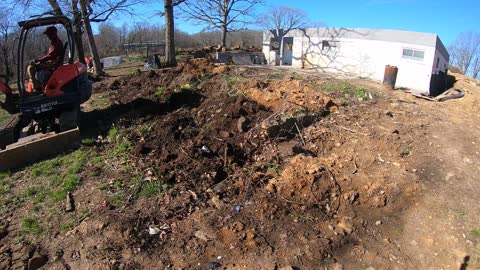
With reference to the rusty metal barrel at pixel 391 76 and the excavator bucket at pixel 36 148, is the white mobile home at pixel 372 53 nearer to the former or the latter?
the rusty metal barrel at pixel 391 76

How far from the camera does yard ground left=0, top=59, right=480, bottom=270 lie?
4387 millimetres

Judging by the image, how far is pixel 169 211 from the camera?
16.1 ft

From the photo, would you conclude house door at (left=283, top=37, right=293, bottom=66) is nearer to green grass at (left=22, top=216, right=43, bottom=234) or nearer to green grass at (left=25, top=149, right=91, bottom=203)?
green grass at (left=25, top=149, right=91, bottom=203)

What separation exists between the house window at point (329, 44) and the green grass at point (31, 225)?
651 inches

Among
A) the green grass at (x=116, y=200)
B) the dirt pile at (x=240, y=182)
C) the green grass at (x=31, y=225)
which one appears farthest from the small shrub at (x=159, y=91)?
the green grass at (x=31, y=225)

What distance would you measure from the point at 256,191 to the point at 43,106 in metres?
4.55

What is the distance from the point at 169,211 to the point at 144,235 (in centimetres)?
51

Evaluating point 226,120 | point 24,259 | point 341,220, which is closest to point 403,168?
point 341,220

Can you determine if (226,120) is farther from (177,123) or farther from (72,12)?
(72,12)

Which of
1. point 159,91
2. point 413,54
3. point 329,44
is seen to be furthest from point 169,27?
point 413,54

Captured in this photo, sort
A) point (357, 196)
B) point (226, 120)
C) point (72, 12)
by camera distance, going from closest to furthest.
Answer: point (357, 196), point (226, 120), point (72, 12)

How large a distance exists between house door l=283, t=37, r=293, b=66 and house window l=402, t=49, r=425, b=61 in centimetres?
795

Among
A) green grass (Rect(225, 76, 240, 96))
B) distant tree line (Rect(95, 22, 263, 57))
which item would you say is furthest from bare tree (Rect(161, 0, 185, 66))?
distant tree line (Rect(95, 22, 263, 57))

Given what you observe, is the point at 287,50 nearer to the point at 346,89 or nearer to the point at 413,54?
the point at 413,54
